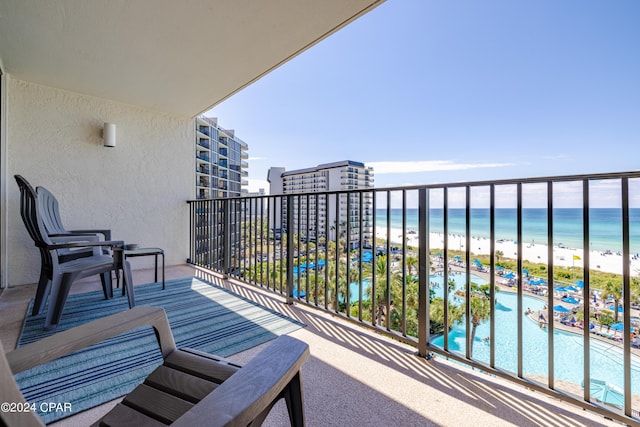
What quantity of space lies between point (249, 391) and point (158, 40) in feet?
9.93

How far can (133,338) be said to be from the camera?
72.1 inches

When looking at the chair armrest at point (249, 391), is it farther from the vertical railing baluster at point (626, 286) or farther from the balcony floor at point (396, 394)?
the vertical railing baluster at point (626, 286)

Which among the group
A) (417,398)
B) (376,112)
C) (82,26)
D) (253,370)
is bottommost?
(417,398)

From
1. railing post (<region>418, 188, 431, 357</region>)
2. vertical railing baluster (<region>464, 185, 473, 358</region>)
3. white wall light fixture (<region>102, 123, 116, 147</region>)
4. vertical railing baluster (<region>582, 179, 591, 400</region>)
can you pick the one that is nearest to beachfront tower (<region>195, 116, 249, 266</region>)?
white wall light fixture (<region>102, 123, 116, 147</region>)

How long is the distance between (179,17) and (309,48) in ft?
3.69

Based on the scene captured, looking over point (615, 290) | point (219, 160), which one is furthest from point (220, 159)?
point (615, 290)

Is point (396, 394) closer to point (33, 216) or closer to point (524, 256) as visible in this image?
point (524, 256)

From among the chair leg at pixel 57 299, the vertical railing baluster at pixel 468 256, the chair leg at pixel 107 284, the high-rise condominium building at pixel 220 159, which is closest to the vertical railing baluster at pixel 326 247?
the vertical railing baluster at pixel 468 256

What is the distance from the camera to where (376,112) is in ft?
70.0

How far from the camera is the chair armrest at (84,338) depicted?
65 centimetres

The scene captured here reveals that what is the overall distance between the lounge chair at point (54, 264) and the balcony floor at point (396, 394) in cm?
32

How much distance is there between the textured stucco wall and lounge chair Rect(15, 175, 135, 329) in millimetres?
1464

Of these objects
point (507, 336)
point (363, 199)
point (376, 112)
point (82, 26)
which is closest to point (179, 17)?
point (82, 26)

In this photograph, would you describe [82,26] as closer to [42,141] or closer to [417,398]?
[42,141]
